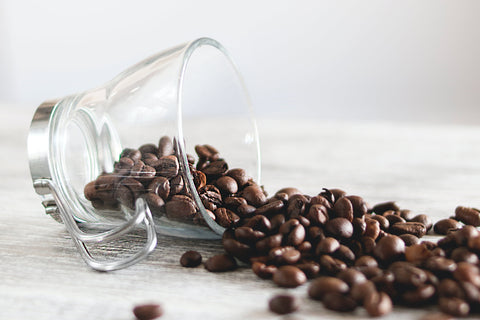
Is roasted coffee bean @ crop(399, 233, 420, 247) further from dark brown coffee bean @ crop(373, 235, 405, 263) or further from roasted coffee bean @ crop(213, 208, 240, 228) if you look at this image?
roasted coffee bean @ crop(213, 208, 240, 228)

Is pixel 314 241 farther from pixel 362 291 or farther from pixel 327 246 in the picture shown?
pixel 362 291

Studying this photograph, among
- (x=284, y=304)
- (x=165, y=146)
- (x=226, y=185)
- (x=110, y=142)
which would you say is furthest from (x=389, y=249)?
(x=110, y=142)

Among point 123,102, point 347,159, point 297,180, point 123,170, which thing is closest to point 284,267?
point 123,170

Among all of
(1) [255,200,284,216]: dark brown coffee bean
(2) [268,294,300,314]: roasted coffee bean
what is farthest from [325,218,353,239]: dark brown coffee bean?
(2) [268,294,300,314]: roasted coffee bean

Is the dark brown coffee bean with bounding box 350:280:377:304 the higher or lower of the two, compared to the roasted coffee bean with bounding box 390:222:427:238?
lower

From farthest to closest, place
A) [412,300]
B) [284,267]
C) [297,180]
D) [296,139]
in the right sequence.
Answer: [296,139] → [297,180] → [284,267] → [412,300]

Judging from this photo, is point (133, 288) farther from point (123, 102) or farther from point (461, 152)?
point (461, 152)
